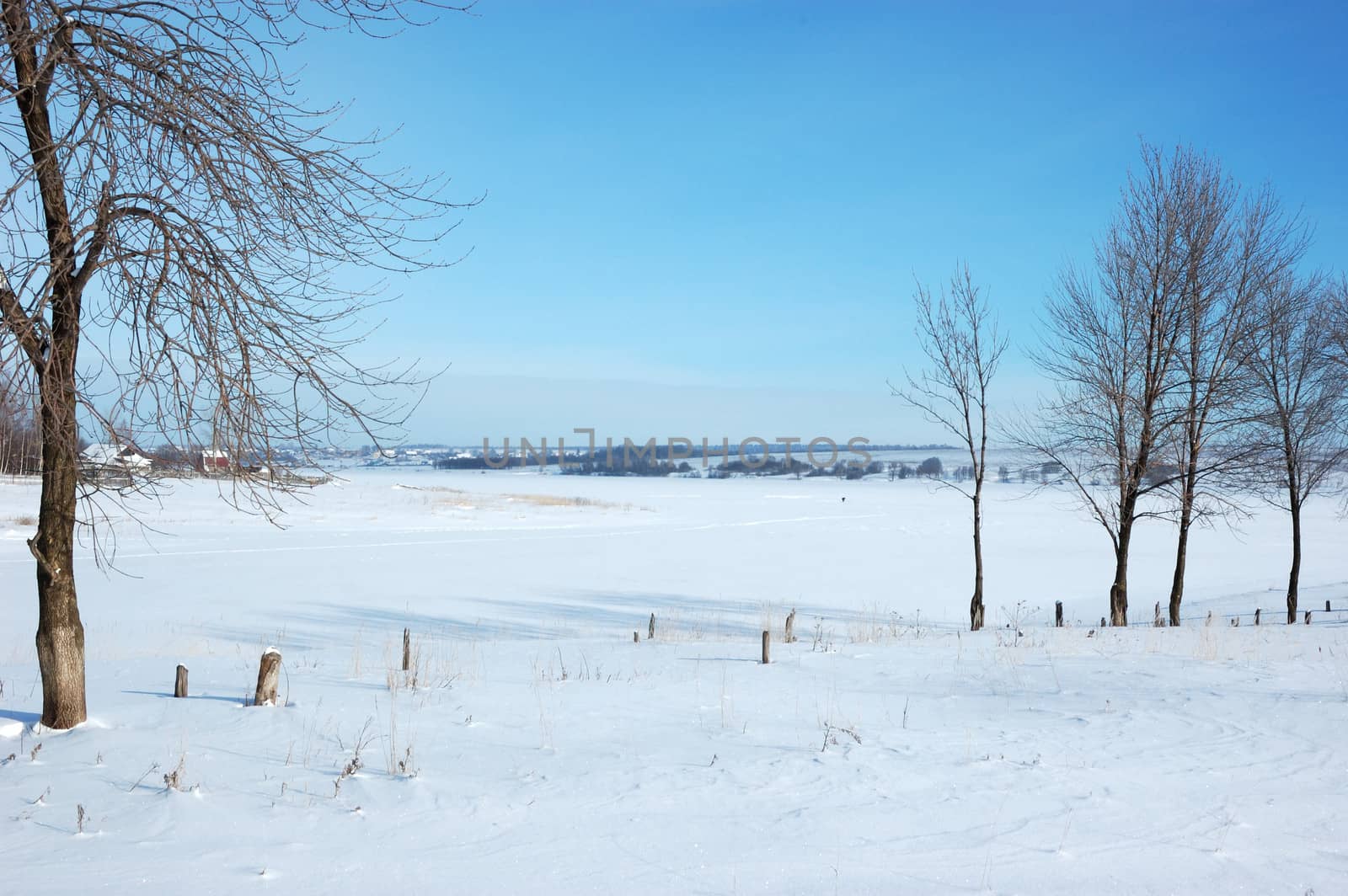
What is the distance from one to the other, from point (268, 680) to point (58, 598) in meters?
A: 1.67

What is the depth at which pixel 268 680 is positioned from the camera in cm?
720

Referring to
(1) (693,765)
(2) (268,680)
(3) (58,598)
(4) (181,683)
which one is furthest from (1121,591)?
(3) (58,598)

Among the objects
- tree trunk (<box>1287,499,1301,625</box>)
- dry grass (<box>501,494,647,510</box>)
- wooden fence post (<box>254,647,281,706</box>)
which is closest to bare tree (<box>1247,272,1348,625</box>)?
tree trunk (<box>1287,499,1301,625</box>)

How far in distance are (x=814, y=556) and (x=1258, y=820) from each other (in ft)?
99.8

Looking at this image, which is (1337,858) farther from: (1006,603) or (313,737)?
(1006,603)

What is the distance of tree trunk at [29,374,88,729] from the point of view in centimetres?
601

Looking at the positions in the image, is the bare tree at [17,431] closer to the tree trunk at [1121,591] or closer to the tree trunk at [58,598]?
the tree trunk at [58,598]

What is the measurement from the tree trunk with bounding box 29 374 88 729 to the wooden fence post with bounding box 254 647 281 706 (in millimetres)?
1214

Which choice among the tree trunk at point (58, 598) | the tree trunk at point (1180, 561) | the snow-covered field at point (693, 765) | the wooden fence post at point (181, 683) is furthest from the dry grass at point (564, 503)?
the tree trunk at point (58, 598)

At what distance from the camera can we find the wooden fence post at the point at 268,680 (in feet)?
23.3

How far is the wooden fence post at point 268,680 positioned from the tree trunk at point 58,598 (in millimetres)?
1214

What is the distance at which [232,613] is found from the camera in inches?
744

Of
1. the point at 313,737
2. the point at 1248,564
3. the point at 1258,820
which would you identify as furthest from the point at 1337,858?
the point at 1248,564

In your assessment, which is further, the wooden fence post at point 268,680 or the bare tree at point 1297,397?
the bare tree at point 1297,397
